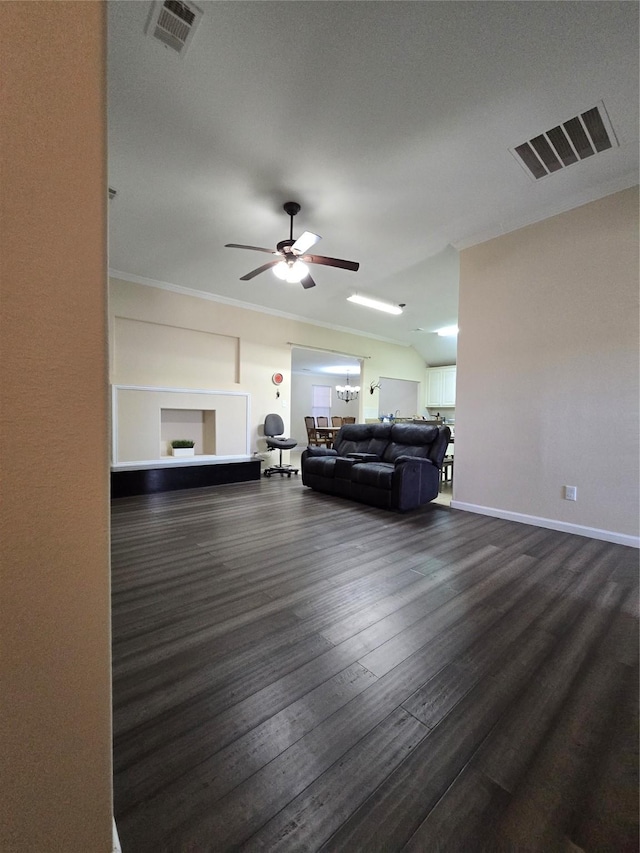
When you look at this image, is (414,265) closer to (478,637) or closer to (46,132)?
(478,637)

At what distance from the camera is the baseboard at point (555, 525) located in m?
2.91

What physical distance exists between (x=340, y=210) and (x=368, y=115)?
115 centimetres

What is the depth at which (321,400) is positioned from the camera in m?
12.5

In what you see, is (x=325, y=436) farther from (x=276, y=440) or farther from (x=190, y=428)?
(x=190, y=428)

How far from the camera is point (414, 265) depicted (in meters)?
4.79

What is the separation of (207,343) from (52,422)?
5.48 metres

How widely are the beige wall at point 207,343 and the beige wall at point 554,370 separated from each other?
3.50 m

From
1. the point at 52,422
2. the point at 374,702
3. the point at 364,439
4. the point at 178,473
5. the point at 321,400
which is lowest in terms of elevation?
the point at 374,702

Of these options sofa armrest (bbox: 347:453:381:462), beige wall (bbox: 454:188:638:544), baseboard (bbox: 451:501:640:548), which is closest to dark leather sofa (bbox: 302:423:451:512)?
sofa armrest (bbox: 347:453:381:462)

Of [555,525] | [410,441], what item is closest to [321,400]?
[410,441]

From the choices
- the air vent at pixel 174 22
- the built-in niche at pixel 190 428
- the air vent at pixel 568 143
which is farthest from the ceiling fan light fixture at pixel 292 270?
the built-in niche at pixel 190 428

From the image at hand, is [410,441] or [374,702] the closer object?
[374,702]

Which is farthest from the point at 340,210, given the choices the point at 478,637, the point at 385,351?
the point at 385,351

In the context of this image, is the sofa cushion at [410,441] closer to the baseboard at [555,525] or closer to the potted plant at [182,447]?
the baseboard at [555,525]
